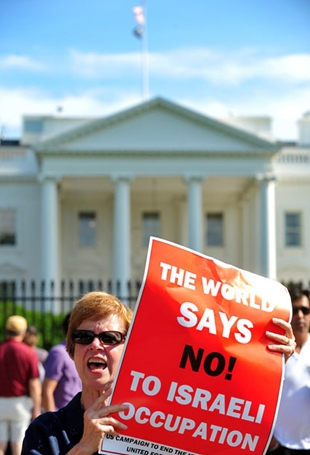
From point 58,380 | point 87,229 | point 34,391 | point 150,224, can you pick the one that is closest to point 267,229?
point 150,224

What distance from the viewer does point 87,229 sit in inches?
1784

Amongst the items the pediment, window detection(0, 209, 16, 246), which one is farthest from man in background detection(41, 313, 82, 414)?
window detection(0, 209, 16, 246)

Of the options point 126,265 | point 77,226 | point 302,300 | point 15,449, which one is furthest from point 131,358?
point 77,226

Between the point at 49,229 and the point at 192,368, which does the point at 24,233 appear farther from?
the point at 192,368

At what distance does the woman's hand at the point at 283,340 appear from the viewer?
2.90 m

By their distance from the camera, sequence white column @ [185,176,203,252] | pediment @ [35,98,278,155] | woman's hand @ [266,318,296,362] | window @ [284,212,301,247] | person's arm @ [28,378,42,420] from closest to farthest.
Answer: woman's hand @ [266,318,296,362] → person's arm @ [28,378,42,420] → white column @ [185,176,203,252] → pediment @ [35,98,278,155] → window @ [284,212,301,247]

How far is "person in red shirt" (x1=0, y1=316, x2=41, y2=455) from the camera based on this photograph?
7.79 metres

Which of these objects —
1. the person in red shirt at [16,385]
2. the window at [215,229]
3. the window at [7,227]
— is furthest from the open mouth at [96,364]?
the window at [215,229]

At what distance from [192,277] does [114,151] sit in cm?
3799

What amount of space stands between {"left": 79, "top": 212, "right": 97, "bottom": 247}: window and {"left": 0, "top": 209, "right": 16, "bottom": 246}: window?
331cm

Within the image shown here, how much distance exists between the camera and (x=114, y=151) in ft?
133

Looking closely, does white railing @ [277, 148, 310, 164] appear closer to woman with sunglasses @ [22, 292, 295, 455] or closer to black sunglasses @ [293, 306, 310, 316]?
black sunglasses @ [293, 306, 310, 316]

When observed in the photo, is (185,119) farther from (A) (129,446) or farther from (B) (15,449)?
(A) (129,446)

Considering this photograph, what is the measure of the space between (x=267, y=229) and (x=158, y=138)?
20.5 ft
